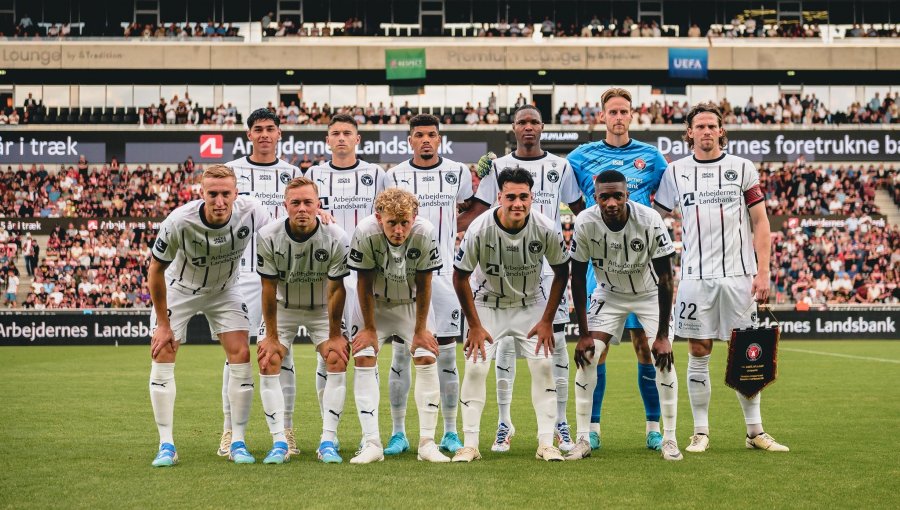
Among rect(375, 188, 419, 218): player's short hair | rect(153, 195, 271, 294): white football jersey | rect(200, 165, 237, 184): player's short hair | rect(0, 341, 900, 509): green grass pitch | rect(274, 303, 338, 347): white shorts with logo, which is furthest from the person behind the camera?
rect(274, 303, 338, 347): white shorts with logo

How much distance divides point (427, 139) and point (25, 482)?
3895 mm

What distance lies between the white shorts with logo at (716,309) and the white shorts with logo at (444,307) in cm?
174

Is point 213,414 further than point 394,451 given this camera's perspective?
Yes

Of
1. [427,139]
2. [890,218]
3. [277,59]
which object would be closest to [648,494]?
[427,139]

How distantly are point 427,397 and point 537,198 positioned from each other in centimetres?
204

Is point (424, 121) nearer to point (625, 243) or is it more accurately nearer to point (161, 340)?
point (625, 243)

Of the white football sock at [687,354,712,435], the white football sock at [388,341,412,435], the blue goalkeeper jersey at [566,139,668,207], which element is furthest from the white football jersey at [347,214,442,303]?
the white football sock at [687,354,712,435]

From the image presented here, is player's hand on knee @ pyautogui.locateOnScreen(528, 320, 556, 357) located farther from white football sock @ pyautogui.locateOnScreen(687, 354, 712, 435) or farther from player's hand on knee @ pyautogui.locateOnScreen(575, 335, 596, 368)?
white football sock @ pyautogui.locateOnScreen(687, 354, 712, 435)

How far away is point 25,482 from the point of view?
602 cm

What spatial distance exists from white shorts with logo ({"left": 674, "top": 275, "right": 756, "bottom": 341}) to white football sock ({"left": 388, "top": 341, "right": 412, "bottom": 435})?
7.09 feet

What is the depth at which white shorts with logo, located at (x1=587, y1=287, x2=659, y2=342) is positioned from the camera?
291 inches

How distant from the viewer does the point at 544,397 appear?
7.01 metres

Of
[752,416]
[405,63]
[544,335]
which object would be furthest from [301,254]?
[405,63]

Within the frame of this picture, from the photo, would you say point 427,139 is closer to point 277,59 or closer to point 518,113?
point 518,113
